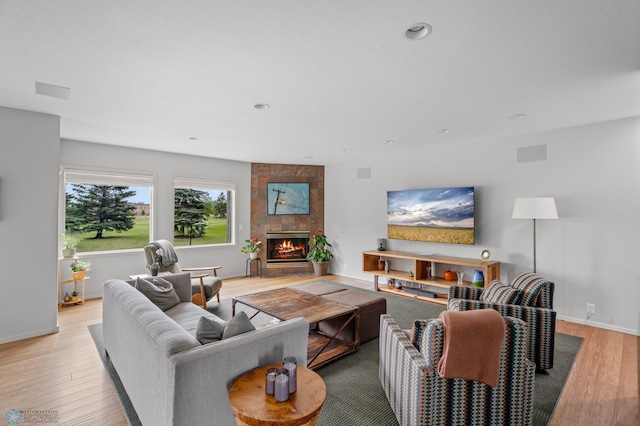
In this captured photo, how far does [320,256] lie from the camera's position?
6.72 m

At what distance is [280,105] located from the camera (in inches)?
Result: 124

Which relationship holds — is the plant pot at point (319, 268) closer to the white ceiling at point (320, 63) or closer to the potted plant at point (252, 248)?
the potted plant at point (252, 248)

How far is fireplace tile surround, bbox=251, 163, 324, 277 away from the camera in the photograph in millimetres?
6750

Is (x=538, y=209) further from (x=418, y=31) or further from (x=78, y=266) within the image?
(x=78, y=266)

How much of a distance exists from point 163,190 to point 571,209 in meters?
6.14

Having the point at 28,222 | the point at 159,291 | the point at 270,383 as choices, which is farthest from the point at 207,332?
the point at 28,222

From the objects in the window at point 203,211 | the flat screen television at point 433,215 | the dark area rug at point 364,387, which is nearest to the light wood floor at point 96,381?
the dark area rug at point 364,387

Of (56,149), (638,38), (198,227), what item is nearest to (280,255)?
(198,227)

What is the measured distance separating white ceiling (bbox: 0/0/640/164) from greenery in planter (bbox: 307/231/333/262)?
3.22m

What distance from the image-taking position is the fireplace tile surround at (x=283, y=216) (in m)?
6.75

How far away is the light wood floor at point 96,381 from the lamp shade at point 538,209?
1.36m

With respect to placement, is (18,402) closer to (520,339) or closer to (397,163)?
(520,339)

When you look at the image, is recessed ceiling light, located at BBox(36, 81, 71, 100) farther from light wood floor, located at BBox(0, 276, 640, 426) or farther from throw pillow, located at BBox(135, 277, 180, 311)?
light wood floor, located at BBox(0, 276, 640, 426)

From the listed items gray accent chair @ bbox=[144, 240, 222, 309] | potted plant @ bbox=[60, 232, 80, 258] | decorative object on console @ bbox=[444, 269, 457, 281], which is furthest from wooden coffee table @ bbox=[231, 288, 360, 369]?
potted plant @ bbox=[60, 232, 80, 258]
